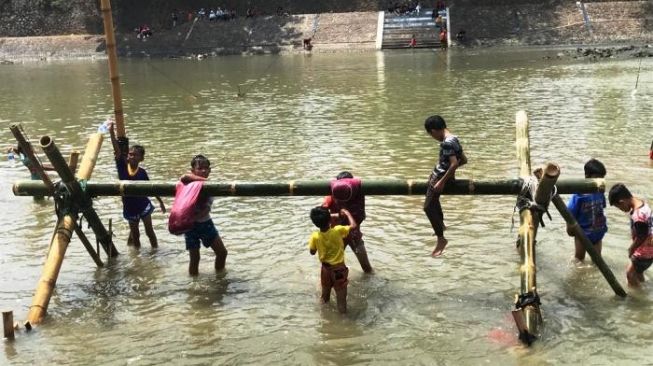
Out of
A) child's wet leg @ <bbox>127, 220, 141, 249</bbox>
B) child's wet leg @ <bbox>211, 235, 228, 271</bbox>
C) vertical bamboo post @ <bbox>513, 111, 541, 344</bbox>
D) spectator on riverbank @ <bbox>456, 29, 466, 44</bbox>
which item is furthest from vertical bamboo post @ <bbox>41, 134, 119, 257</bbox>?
spectator on riverbank @ <bbox>456, 29, 466, 44</bbox>

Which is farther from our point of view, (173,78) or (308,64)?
(308,64)

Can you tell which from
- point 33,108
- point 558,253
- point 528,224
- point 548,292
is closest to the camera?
point 528,224

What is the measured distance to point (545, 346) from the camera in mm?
6219

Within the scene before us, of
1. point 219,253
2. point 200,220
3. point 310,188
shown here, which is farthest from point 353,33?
point 310,188

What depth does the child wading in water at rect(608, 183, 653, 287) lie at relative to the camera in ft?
22.5

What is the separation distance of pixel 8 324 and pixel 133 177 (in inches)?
106

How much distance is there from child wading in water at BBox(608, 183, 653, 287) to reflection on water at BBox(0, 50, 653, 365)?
0.45 metres

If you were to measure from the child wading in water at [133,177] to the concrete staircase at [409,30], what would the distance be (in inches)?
1418

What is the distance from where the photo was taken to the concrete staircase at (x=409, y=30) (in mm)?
43406

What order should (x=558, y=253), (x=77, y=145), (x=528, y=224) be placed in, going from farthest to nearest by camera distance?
(x=77, y=145)
(x=558, y=253)
(x=528, y=224)

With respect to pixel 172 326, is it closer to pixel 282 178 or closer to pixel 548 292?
pixel 548 292

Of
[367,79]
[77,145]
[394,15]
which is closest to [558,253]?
[77,145]

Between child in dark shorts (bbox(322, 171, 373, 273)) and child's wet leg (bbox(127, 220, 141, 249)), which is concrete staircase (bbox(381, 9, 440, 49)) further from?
child in dark shorts (bbox(322, 171, 373, 273))

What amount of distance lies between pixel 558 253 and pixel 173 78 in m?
27.7
